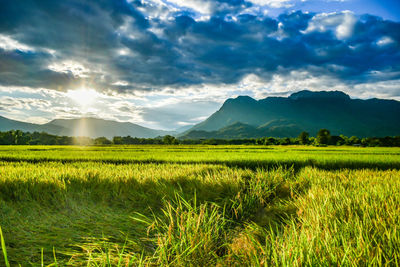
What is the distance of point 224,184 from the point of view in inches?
213

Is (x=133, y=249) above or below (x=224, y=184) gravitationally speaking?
below

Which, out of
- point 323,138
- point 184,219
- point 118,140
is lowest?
point 184,219

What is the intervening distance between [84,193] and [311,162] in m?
12.6

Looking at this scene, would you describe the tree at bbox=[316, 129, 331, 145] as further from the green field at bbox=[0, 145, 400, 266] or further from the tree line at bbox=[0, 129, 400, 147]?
the green field at bbox=[0, 145, 400, 266]

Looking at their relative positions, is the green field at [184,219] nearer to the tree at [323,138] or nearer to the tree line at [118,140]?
the tree line at [118,140]

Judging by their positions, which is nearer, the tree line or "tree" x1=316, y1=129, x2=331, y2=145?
the tree line

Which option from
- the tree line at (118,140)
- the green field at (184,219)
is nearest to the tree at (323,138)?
the tree line at (118,140)

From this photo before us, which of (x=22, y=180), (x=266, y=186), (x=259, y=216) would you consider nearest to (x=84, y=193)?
(x=22, y=180)

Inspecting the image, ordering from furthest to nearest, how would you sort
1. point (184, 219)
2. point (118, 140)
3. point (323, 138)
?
point (323, 138), point (118, 140), point (184, 219)

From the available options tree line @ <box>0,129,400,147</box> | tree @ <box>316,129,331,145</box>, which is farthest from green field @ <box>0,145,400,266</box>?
tree @ <box>316,129,331,145</box>

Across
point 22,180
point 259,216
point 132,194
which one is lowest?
point 259,216

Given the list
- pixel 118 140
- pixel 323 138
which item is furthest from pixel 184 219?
pixel 323 138

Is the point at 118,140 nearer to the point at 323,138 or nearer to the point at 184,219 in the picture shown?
the point at 184,219

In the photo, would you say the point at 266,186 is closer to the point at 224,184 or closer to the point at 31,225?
the point at 224,184
